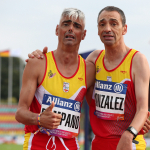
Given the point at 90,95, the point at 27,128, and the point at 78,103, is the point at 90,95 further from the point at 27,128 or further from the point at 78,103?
the point at 27,128

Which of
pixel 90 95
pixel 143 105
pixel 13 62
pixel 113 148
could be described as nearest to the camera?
pixel 143 105

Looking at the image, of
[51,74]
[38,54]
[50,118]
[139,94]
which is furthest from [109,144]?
[38,54]

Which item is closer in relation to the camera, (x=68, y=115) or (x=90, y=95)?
(x=68, y=115)

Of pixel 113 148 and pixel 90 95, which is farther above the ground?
pixel 90 95

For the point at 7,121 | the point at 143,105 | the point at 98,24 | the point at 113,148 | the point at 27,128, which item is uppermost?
the point at 98,24

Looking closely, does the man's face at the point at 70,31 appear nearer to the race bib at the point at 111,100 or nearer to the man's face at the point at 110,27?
the man's face at the point at 110,27

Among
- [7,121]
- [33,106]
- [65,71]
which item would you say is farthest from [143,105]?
[7,121]

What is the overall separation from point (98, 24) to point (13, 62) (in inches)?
2143

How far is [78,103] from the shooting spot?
12.1 feet

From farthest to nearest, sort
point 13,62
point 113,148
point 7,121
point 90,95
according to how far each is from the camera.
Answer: point 13,62 < point 7,121 < point 90,95 < point 113,148

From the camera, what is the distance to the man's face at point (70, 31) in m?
3.71

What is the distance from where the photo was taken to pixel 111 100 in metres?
3.71

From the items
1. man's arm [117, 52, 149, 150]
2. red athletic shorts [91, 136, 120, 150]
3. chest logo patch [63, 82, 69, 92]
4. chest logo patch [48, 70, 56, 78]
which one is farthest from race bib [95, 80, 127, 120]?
chest logo patch [48, 70, 56, 78]

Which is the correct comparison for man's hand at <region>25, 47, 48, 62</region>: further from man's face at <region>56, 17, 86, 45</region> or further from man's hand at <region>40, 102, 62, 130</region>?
man's hand at <region>40, 102, 62, 130</region>
